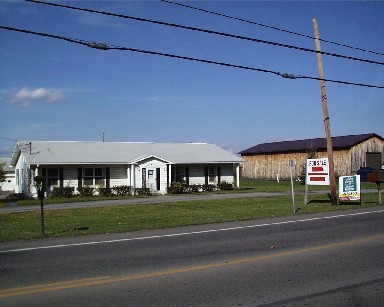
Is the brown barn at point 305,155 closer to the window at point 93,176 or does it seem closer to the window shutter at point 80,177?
the window at point 93,176

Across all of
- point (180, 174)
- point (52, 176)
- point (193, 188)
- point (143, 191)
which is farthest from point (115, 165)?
point (193, 188)

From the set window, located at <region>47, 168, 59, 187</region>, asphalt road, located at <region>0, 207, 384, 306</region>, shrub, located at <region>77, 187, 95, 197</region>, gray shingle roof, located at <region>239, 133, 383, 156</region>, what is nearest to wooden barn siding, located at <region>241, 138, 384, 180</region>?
gray shingle roof, located at <region>239, 133, 383, 156</region>

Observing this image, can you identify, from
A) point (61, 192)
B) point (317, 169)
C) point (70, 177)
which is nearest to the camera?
point (317, 169)

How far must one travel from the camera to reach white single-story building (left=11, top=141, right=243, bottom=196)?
33.4 m

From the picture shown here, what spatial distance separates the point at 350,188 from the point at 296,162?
33.9 metres

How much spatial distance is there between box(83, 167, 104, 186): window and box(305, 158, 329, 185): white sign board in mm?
17184

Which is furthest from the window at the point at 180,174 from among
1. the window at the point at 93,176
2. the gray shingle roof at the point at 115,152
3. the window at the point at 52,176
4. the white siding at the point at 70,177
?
the window at the point at 52,176

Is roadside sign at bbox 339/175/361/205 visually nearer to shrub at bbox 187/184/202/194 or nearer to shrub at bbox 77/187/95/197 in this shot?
shrub at bbox 187/184/202/194

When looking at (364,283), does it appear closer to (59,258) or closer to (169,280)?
(169,280)

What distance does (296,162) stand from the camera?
56.8 meters

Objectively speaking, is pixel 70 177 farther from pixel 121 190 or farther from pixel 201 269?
pixel 201 269

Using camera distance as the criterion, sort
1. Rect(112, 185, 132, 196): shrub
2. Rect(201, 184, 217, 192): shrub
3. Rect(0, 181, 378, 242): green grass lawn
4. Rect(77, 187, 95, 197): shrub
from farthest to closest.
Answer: Rect(201, 184, 217, 192): shrub, Rect(112, 185, 132, 196): shrub, Rect(77, 187, 95, 197): shrub, Rect(0, 181, 378, 242): green grass lawn

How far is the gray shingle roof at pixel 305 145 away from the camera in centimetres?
5200

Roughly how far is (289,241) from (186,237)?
2.91 metres
